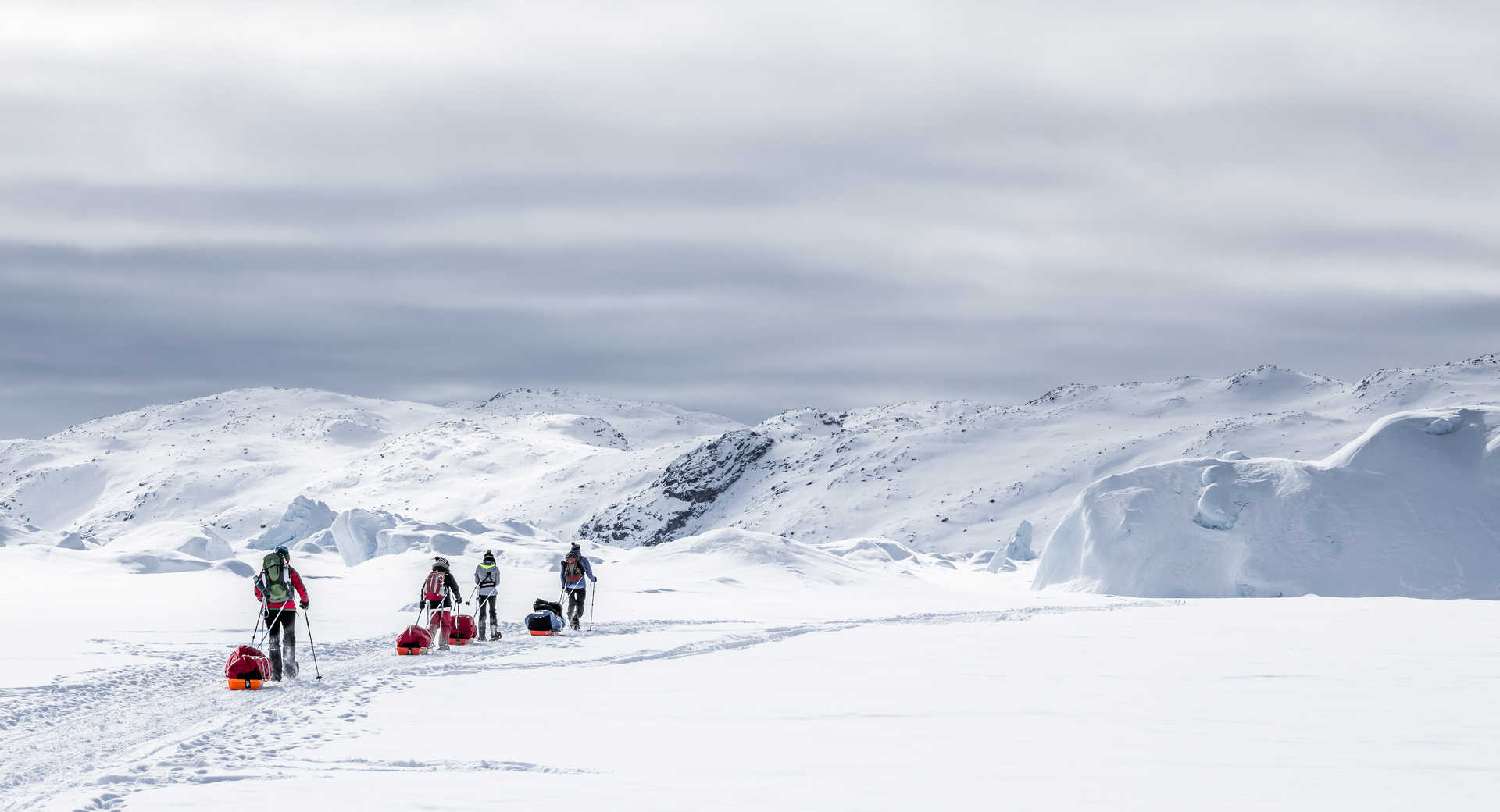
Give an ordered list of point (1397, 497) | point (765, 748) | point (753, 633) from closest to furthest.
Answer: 1. point (765, 748)
2. point (753, 633)
3. point (1397, 497)

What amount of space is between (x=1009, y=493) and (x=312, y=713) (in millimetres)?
108570

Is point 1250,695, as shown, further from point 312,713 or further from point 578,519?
point 578,519

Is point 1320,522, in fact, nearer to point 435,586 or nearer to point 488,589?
point 488,589

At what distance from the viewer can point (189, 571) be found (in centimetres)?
4128

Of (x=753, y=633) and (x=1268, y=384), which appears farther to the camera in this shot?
(x=1268, y=384)

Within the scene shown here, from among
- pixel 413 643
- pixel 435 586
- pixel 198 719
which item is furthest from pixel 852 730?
pixel 435 586

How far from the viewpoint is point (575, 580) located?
21.7 metres

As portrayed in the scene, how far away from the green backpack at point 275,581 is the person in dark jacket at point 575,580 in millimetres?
7605

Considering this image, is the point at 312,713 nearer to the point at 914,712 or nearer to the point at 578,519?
the point at 914,712

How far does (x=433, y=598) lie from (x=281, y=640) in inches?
155

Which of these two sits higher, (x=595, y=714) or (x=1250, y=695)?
(x=595, y=714)

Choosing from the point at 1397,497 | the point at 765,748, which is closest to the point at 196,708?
the point at 765,748

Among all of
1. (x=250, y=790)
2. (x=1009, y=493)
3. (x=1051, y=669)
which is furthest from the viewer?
(x=1009, y=493)

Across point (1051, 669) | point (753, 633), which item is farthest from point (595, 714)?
point (753, 633)
